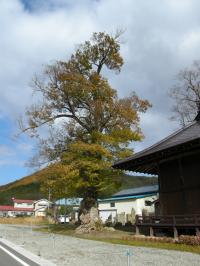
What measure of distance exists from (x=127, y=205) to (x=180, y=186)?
3070cm

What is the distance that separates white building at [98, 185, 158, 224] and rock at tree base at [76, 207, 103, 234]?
53.0 feet

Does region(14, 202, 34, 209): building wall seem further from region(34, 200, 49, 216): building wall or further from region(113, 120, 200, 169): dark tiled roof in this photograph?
region(113, 120, 200, 169): dark tiled roof

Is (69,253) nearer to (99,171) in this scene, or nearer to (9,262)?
(9,262)

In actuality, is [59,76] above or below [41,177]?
above

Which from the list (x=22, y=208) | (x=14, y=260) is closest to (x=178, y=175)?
(x=14, y=260)

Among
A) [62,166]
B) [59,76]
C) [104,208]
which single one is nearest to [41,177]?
[62,166]

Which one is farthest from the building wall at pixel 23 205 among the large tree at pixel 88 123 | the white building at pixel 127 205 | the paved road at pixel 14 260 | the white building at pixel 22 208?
the paved road at pixel 14 260

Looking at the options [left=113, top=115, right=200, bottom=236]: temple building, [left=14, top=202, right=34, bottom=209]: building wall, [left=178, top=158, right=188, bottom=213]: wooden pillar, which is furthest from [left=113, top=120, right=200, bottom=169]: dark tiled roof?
[left=14, top=202, right=34, bottom=209]: building wall

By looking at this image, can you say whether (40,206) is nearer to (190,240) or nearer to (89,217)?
(89,217)

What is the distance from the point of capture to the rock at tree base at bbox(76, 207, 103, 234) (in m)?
31.9

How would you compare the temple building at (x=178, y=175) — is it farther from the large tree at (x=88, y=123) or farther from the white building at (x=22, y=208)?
the white building at (x=22, y=208)

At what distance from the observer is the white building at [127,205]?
171 feet

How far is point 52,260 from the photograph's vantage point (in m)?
14.5

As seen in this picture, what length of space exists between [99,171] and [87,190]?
2.16 meters
